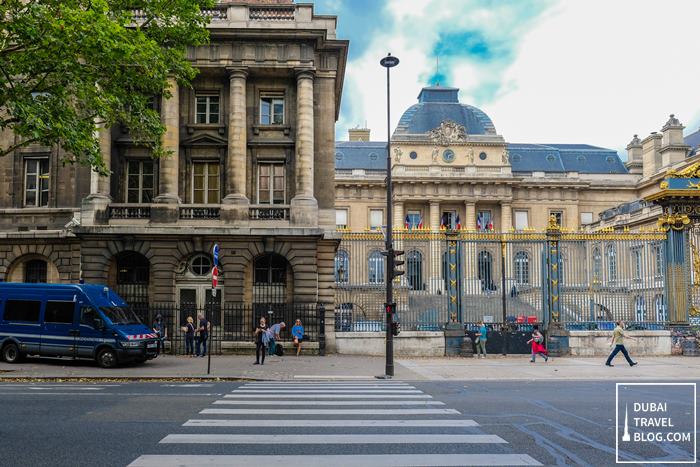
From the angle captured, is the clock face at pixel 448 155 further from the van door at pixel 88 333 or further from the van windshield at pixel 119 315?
the van door at pixel 88 333

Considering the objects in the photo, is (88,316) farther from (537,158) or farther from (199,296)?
(537,158)

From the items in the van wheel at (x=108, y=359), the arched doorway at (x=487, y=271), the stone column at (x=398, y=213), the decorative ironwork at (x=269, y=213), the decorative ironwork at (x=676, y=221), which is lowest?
the van wheel at (x=108, y=359)

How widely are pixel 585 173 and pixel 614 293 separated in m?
49.0

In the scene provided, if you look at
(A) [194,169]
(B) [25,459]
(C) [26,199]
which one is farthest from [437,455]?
(C) [26,199]

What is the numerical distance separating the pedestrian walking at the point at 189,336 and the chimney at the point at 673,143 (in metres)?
51.3

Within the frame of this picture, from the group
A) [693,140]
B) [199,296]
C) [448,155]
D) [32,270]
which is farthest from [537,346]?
[693,140]

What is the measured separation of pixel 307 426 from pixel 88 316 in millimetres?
13121

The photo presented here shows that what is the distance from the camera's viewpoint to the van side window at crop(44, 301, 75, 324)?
21172 millimetres

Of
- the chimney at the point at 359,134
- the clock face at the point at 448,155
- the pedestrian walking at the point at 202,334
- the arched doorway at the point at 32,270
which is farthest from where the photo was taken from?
the chimney at the point at 359,134

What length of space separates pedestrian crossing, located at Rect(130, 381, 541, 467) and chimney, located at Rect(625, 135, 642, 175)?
69724 mm

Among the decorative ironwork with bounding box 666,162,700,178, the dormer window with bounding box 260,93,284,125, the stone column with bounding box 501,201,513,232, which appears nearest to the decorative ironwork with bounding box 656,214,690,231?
the decorative ironwork with bounding box 666,162,700,178

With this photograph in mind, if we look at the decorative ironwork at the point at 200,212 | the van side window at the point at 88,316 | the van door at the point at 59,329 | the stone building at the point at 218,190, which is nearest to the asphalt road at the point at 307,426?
the van side window at the point at 88,316

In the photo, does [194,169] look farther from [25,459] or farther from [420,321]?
[25,459]

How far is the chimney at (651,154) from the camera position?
6800cm
